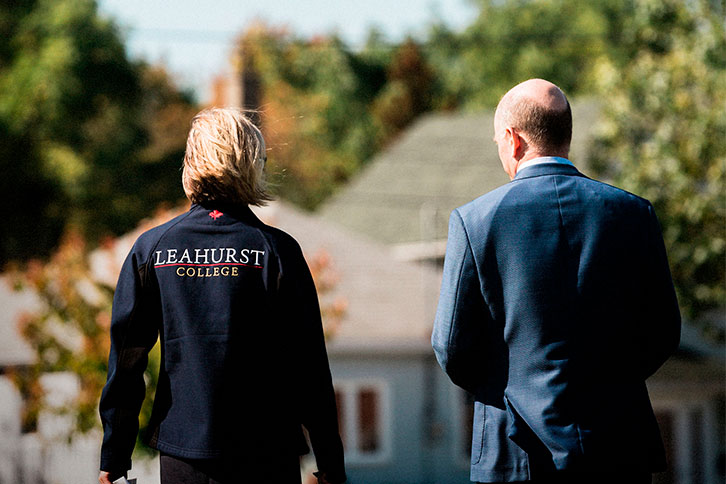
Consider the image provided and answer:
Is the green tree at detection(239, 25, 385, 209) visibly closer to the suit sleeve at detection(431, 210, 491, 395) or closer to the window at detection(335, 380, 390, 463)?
the window at detection(335, 380, 390, 463)

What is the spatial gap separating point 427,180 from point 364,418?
7846 millimetres

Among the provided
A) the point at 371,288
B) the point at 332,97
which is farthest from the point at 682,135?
the point at 332,97

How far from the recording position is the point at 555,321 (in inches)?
127

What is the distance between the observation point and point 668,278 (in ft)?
11.1

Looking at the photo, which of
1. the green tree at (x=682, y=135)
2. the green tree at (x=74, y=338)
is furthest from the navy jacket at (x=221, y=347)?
the green tree at (x=682, y=135)

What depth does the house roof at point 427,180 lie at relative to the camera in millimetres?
25516

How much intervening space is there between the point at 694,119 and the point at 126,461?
556 inches

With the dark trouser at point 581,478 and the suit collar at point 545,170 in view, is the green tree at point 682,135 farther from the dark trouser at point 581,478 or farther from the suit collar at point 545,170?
the dark trouser at point 581,478

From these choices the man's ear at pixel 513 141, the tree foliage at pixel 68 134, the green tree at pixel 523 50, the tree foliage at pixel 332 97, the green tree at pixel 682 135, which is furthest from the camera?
the green tree at pixel 523 50

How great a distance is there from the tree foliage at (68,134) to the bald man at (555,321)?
33.1m

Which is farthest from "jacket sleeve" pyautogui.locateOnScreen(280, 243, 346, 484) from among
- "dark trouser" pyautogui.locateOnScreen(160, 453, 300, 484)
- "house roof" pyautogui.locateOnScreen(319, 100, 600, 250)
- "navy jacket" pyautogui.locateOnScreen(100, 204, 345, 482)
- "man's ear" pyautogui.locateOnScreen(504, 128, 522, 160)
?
"house roof" pyautogui.locateOnScreen(319, 100, 600, 250)

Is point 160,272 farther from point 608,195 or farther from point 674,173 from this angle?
point 674,173

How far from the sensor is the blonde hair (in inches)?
144

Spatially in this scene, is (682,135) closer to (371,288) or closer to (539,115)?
(371,288)
